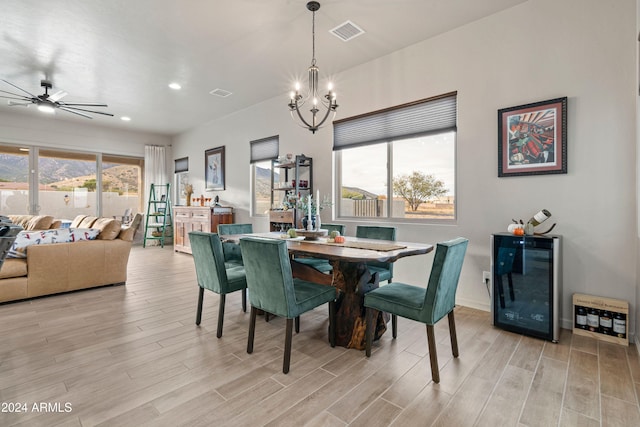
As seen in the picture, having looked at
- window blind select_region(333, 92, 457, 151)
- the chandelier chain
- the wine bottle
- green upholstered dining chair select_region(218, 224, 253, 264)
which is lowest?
green upholstered dining chair select_region(218, 224, 253, 264)

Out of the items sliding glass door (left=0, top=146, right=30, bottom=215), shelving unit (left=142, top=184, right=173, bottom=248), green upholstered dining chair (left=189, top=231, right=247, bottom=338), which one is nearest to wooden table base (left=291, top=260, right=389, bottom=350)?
green upholstered dining chair (left=189, top=231, right=247, bottom=338)

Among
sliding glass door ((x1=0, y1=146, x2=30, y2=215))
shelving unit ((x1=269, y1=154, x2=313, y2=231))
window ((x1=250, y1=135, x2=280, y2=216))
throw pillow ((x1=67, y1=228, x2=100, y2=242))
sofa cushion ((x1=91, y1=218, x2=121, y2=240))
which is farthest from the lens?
sliding glass door ((x1=0, y1=146, x2=30, y2=215))

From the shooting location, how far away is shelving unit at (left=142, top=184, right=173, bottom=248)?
7.93 metres

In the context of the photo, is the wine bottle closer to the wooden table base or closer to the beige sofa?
the wooden table base

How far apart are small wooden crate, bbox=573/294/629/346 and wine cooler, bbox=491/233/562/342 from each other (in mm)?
181

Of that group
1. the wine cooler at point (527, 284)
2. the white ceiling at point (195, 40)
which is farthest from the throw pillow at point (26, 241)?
the wine cooler at point (527, 284)

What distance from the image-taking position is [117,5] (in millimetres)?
2867

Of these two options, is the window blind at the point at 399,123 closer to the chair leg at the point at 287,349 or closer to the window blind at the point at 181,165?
the chair leg at the point at 287,349

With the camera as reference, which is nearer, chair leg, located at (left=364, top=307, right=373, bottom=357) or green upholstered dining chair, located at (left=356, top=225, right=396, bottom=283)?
chair leg, located at (left=364, top=307, right=373, bottom=357)

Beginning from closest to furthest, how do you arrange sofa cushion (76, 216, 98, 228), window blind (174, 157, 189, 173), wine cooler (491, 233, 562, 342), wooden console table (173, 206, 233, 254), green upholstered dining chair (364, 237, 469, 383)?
green upholstered dining chair (364, 237, 469, 383) < wine cooler (491, 233, 562, 342) < sofa cushion (76, 216, 98, 228) < wooden console table (173, 206, 233, 254) < window blind (174, 157, 189, 173)

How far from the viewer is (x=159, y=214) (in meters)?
7.86

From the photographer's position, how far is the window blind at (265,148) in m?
5.41

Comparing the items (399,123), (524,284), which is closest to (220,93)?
(399,123)

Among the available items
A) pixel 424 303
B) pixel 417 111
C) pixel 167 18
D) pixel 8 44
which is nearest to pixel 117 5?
pixel 167 18
